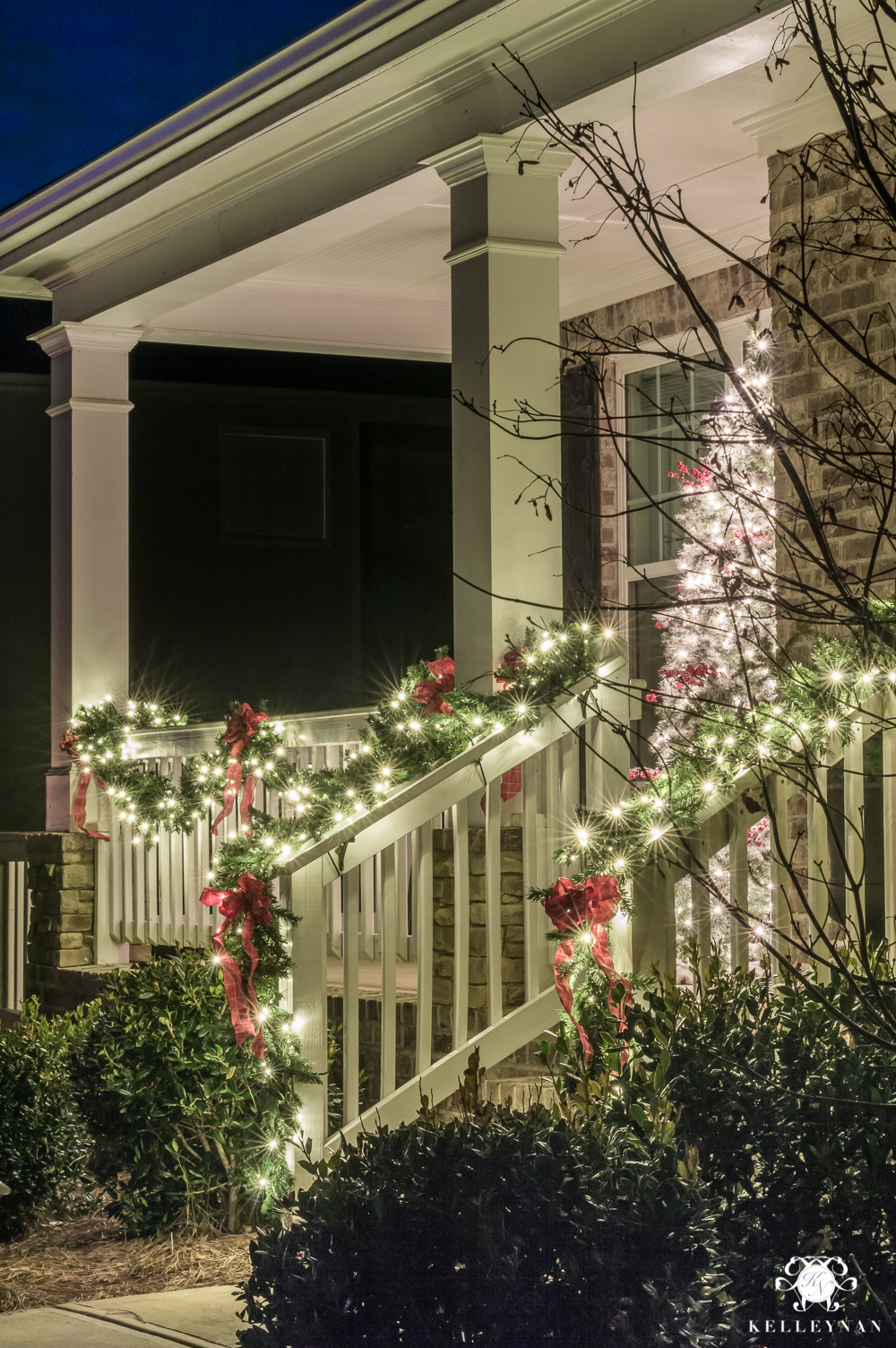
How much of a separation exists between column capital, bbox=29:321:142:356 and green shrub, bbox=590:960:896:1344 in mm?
6202

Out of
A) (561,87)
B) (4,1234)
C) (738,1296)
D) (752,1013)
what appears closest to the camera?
(738,1296)

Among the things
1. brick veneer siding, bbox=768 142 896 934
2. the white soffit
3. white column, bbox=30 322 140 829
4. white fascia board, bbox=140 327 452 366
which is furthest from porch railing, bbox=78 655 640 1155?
white fascia board, bbox=140 327 452 366

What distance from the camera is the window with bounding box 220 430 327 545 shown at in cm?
1130

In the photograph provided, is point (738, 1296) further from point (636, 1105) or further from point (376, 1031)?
point (376, 1031)

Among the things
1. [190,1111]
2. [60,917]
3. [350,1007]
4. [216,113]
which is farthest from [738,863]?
[60,917]

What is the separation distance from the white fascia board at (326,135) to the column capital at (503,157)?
90 millimetres

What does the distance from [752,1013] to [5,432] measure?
807cm

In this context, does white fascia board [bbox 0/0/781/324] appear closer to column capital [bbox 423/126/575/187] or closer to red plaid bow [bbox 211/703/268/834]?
column capital [bbox 423/126/575/187]

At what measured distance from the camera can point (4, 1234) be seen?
17.3ft

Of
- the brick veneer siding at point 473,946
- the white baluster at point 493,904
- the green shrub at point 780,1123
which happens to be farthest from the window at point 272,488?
the green shrub at point 780,1123

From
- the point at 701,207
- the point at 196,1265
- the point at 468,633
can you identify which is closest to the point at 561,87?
the point at 468,633

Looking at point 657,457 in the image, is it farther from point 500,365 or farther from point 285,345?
point 500,365

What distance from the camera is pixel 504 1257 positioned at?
111 inches

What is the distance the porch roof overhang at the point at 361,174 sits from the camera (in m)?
5.71
